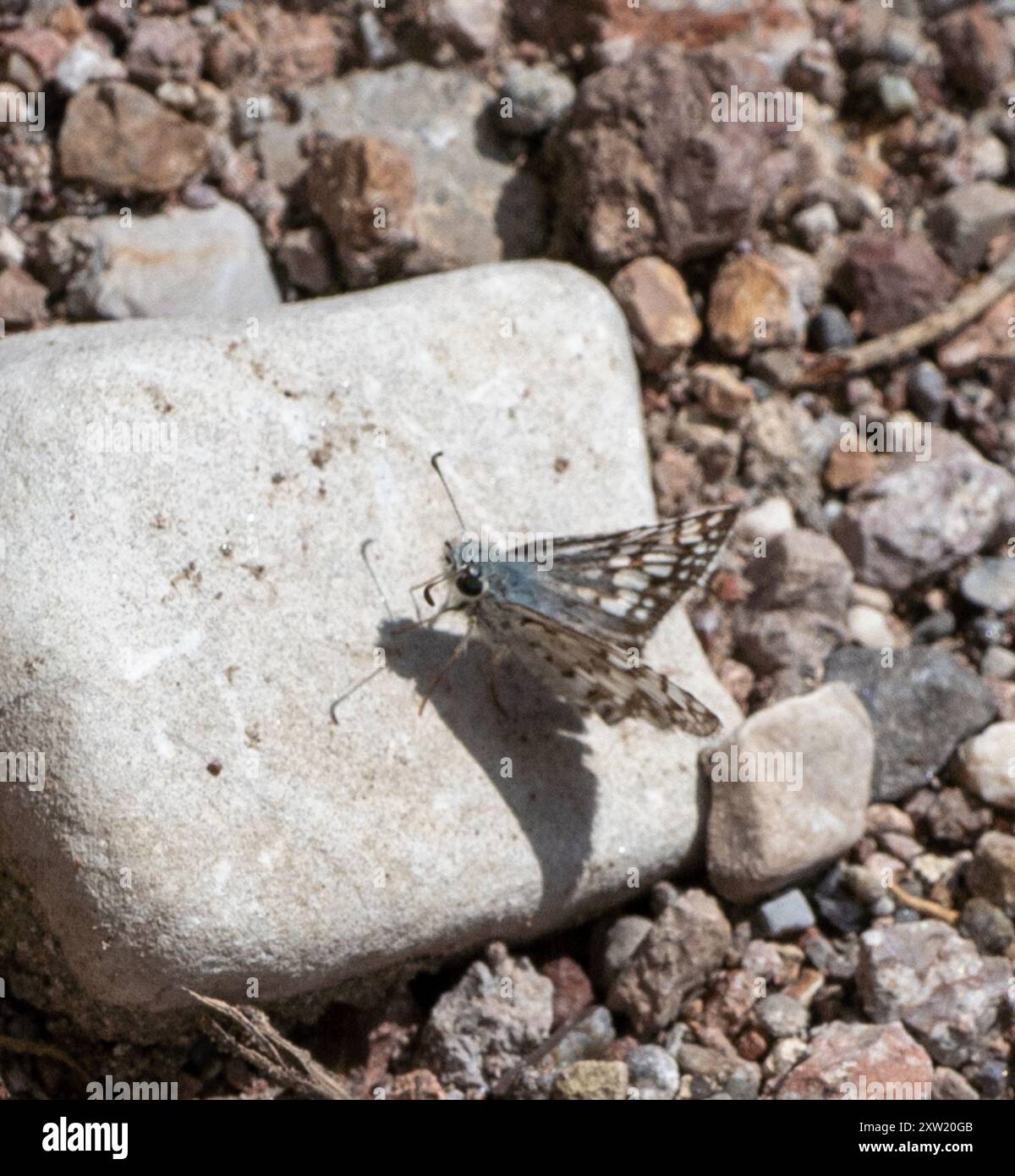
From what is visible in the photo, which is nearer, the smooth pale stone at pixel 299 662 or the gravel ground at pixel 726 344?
the smooth pale stone at pixel 299 662

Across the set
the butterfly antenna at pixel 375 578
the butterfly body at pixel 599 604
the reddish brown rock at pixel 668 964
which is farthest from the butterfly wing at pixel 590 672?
the reddish brown rock at pixel 668 964

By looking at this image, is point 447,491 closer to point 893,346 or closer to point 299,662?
point 299,662

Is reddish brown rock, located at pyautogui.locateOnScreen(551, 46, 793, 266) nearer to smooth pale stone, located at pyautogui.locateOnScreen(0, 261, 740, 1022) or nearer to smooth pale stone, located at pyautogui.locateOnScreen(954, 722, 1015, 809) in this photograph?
smooth pale stone, located at pyautogui.locateOnScreen(0, 261, 740, 1022)

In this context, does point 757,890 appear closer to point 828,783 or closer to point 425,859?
point 828,783

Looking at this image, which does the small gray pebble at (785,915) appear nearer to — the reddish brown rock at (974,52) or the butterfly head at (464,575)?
the butterfly head at (464,575)

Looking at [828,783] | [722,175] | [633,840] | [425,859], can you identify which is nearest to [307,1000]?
[425,859]

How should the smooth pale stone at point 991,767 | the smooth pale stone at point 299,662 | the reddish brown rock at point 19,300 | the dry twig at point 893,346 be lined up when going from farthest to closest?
the dry twig at point 893,346 → the reddish brown rock at point 19,300 → the smooth pale stone at point 991,767 → the smooth pale stone at point 299,662

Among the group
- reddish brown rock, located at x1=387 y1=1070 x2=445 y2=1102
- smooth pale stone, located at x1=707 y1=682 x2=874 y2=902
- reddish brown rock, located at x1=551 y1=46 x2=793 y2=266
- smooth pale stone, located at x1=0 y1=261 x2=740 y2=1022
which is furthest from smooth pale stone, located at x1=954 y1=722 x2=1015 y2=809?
reddish brown rock, located at x1=551 y1=46 x2=793 y2=266
